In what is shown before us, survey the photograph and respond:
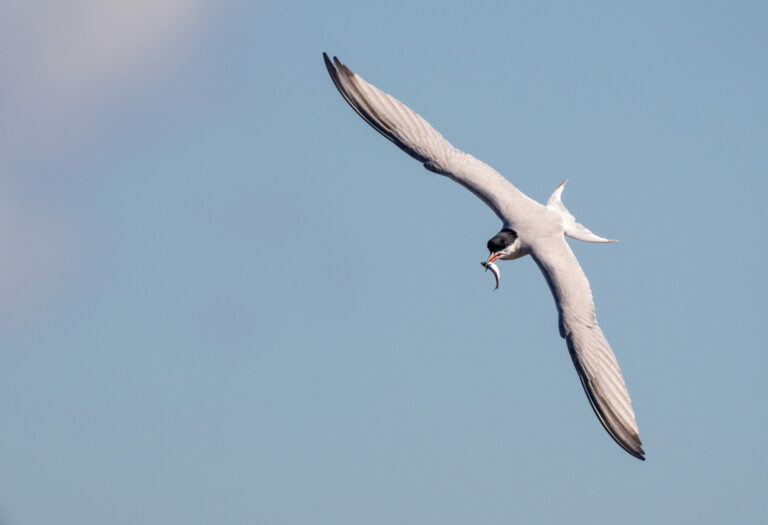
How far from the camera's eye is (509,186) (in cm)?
2441

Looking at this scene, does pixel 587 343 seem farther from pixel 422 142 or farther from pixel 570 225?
pixel 422 142

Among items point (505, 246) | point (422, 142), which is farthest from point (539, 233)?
point (422, 142)

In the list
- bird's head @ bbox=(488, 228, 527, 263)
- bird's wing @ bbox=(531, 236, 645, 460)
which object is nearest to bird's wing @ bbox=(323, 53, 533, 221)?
bird's head @ bbox=(488, 228, 527, 263)

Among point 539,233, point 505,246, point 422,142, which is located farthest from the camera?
point 422,142

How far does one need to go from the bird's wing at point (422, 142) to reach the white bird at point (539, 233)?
0.7 inches

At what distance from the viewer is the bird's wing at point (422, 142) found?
24.1 meters

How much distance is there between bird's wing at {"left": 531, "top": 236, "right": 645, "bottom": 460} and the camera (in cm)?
2008

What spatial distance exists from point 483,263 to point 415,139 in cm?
345

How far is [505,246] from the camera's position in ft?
74.3

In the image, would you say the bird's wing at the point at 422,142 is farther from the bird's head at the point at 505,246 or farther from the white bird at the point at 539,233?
the bird's head at the point at 505,246

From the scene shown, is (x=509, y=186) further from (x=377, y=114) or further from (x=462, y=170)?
(x=377, y=114)

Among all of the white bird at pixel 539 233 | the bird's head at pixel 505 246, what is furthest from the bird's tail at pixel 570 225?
the bird's head at pixel 505 246

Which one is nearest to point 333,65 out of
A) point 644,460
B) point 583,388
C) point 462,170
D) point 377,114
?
point 377,114

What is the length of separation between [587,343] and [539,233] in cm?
266
